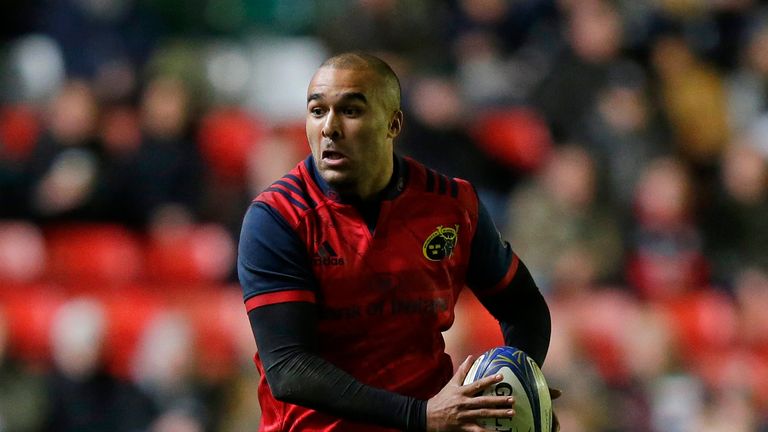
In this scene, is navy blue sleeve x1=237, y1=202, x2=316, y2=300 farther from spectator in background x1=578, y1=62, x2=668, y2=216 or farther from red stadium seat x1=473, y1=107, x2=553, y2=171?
red stadium seat x1=473, y1=107, x2=553, y2=171

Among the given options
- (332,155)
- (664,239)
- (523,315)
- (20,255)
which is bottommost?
(664,239)

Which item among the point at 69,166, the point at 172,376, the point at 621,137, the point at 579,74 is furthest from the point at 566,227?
the point at 69,166

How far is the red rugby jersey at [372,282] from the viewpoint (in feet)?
13.3

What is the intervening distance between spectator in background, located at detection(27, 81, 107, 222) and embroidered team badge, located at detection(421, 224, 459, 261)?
17.4ft

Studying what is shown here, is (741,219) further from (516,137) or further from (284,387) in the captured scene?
(284,387)

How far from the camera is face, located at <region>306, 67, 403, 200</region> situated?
13.2ft

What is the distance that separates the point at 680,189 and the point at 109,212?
3603 mm

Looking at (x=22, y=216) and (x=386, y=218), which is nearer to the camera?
(x=386, y=218)

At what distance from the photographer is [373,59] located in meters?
4.09

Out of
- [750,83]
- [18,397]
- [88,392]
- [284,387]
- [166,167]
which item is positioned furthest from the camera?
[750,83]

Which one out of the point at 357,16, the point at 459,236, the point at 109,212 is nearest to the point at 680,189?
the point at 357,16

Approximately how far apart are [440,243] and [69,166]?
5.49 meters

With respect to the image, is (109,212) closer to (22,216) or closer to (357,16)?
(22,216)

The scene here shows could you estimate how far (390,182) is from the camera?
4250 millimetres
